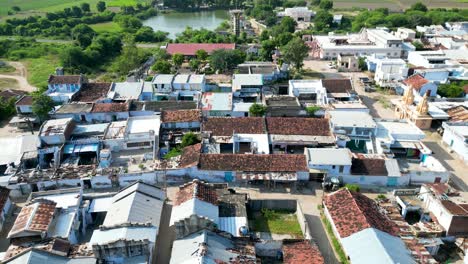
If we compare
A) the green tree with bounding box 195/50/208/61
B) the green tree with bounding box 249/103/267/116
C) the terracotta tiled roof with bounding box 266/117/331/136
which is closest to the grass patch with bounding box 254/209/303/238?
the terracotta tiled roof with bounding box 266/117/331/136

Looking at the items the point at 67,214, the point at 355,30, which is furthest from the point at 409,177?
the point at 355,30

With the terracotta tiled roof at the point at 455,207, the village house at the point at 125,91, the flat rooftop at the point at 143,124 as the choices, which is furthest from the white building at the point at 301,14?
the terracotta tiled roof at the point at 455,207

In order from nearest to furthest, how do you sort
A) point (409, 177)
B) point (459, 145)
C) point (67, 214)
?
point (67, 214) < point (409, 177) < point (459, 145)

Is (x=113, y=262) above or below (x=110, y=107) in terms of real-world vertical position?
below

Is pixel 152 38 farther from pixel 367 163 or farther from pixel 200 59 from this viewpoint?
pixel 367 163

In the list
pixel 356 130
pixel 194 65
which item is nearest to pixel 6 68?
pixel 194 65

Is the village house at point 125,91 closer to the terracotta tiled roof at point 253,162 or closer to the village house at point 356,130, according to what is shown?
the terracotta tiled roof at point 253,162

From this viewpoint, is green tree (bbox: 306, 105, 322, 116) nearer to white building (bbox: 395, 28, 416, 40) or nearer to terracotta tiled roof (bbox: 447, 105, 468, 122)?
terracotta tiled roof (bbox: 447, 105, 468, 122)

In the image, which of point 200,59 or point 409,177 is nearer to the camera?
point 409,177
